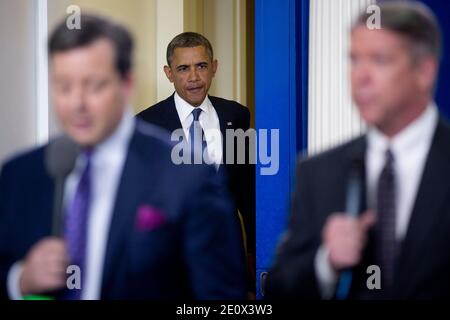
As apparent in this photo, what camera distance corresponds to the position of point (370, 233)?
8.03 ft

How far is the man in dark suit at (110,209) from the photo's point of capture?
2453 millimetres

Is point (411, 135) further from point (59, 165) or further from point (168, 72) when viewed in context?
point (59, 165)

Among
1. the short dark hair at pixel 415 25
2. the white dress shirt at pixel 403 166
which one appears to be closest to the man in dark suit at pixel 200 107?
the white dress shirt at pixel 403 166

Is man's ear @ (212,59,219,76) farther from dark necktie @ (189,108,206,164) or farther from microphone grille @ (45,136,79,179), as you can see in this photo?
microphone grille @ (45,136,79,179)

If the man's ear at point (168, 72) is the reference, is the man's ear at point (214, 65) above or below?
above

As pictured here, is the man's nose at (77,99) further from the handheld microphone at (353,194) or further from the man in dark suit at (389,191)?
the handheld microphone at (353,194)

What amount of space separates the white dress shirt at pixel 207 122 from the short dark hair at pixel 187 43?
0.47ft

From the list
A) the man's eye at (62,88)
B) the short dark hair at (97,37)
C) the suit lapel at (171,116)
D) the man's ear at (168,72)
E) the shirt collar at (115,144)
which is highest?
the short dark hair at (97,37)

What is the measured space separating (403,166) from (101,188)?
90 centimetres

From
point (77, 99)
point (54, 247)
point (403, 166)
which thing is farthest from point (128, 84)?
point (403, 166)

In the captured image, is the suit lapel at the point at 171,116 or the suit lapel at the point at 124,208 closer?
the suit lapel at the point at 124,208

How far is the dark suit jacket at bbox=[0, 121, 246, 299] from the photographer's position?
8.02ft
